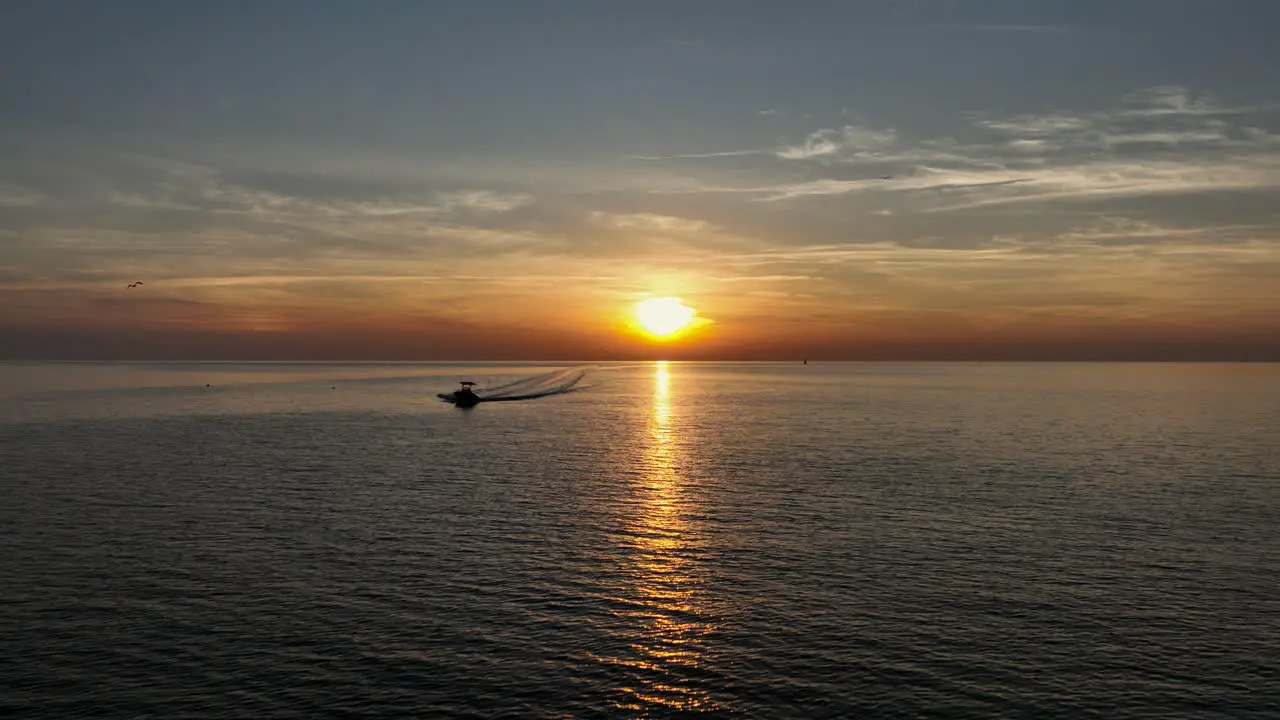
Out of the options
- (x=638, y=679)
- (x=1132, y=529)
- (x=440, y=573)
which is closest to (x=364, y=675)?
(x=638, y=679)

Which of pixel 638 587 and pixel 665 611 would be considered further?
pixel 638 587

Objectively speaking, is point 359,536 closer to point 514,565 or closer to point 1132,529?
point 514,565

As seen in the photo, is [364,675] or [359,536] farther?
[359,536]

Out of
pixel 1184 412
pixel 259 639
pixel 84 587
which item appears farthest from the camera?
pixel 1184 412
